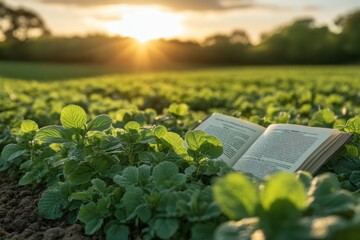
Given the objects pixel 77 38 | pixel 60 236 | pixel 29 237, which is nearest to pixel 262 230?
pixel 60 236

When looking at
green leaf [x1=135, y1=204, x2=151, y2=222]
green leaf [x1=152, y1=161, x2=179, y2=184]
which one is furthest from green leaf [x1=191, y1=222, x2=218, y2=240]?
green leaf [x1=152, y1=161, x2=179, y2=184]

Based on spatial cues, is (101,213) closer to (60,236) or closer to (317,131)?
(60,236)

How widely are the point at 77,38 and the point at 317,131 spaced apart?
53.3 m

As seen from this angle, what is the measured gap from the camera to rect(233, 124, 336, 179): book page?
282 centimetres

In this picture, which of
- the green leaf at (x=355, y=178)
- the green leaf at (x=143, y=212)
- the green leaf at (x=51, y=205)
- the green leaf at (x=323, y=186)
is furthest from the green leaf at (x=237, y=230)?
the green leaf at (x=51, y=205)

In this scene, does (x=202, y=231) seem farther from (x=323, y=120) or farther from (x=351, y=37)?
(x=351, y=37)

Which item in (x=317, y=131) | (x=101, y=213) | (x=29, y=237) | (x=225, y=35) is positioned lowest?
(x=225, y=35)

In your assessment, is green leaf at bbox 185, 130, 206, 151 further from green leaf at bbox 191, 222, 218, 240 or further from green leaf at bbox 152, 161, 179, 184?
green leaf at bbox 191, 222, 218, 240

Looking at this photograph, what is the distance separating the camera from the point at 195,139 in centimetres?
272

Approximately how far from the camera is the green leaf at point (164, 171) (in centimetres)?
240

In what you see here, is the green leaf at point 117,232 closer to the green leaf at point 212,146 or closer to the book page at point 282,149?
the green leaf at point 212,146

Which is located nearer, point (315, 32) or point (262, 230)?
point (262, 230)

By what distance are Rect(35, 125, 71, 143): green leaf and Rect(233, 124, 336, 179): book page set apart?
0.89 metres

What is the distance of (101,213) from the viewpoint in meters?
2.47
